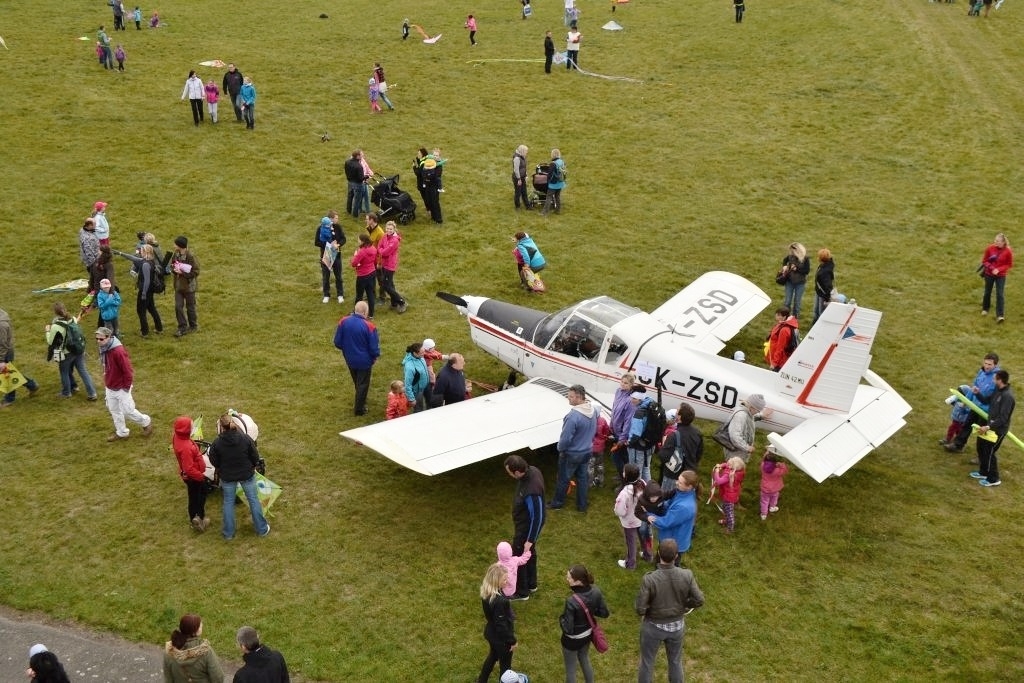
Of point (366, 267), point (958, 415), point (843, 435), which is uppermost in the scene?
point (366, 267)

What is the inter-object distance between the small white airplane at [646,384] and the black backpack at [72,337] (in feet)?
15.5

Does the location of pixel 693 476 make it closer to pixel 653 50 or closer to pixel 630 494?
pixel 630 494

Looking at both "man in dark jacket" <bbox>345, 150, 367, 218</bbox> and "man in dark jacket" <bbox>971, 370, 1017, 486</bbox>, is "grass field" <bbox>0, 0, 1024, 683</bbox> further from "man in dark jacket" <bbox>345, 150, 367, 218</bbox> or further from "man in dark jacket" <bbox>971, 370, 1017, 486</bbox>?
"man in dark jacket" <bbox>345, 150, 367, 218</bbox>

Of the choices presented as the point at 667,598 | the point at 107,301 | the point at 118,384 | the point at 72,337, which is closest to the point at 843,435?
the point at 667,598

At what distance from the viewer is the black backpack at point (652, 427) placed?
12062 millimetres

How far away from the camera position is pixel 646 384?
13.5 metres

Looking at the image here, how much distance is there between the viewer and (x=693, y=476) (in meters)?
10.2

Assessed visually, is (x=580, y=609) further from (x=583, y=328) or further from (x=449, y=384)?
(x=583, y=328)

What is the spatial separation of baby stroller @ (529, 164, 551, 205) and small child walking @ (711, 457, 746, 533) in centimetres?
1153

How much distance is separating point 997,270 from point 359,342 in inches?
453

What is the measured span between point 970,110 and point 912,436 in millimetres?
17902

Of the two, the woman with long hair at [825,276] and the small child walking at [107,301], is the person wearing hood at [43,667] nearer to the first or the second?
the small child walking at [107,301]

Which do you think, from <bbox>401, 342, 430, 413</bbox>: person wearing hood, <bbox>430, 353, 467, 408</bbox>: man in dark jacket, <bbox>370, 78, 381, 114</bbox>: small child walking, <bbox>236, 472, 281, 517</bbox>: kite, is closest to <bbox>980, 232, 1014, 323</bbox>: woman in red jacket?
<bbox>430, 353, 467, 408</bbox>: man in dark jacket

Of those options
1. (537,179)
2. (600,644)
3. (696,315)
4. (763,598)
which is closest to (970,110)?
(537,179)
